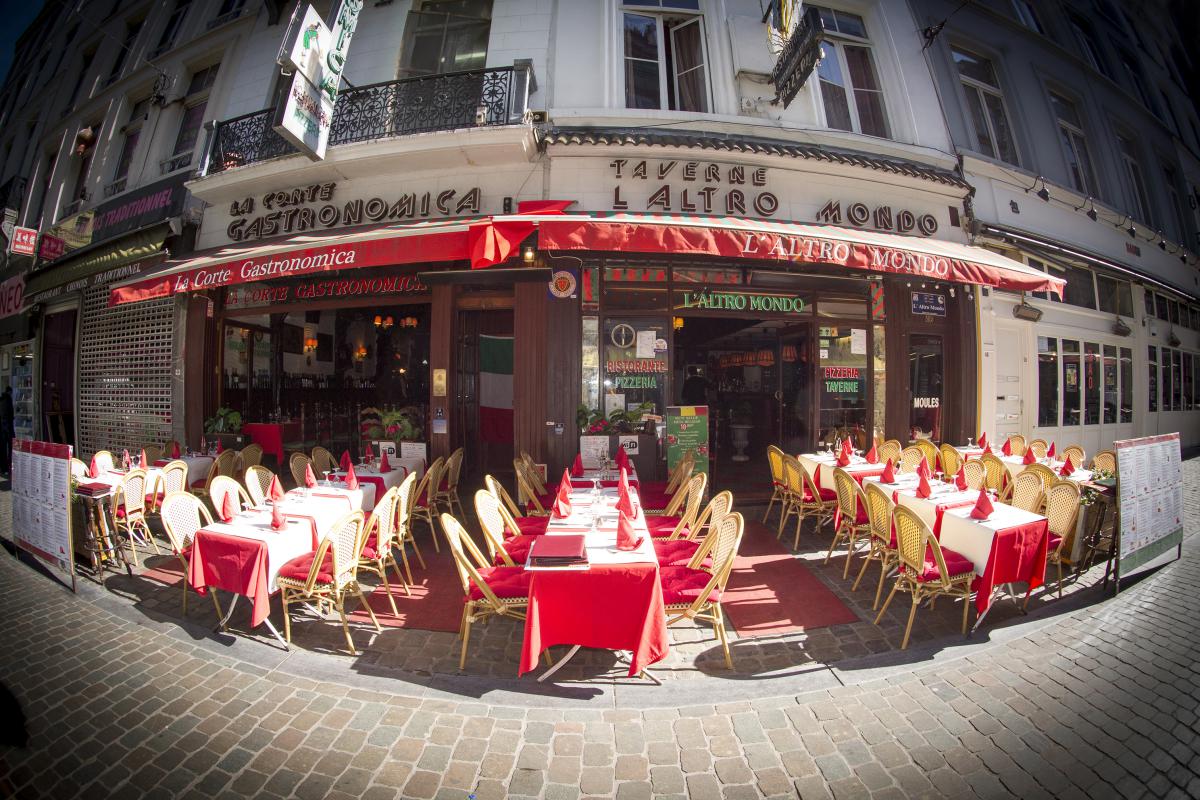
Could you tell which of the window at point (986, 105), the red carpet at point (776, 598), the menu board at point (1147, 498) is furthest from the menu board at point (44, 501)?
the window at point (986, 105)

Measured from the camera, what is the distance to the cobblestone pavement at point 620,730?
191 centimetres

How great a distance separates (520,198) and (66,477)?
623 cm

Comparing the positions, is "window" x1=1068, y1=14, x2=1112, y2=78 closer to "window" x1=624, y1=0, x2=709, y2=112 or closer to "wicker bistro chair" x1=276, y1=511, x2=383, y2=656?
"window" x1=624, y1=0, x2=709, y2=112

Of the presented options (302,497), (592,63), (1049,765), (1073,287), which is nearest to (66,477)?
(302,497)

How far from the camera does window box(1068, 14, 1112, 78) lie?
4.03 m

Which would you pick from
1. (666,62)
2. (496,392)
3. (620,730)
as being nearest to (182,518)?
(620,730)

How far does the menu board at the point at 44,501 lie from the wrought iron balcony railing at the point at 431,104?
18.7ft

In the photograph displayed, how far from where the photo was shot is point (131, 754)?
204cm

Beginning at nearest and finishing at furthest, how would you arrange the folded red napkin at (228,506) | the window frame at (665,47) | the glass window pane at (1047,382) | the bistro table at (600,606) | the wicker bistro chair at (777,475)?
the bistro table at (600,606), the folded red napkin at (228,506), the wicker bistro chair at (777,475), the window frame at (665,47), the glass window pane at (1047,382)

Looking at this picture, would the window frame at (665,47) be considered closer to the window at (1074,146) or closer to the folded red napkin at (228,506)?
the window at (1074,146)

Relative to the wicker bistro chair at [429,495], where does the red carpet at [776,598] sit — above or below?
below

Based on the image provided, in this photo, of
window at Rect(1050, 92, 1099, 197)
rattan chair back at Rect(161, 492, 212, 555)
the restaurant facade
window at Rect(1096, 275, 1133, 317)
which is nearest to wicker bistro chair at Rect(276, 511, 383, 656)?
rattan chair back at Rect(161, 492, 212, 555)

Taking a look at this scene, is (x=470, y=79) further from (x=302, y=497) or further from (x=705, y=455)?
(x=705, y=455)

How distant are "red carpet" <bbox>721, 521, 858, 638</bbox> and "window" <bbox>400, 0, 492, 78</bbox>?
30.8 feet
